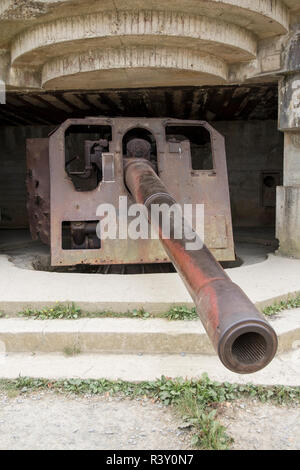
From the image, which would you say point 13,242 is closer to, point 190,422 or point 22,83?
point 22,83

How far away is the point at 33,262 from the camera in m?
5.04

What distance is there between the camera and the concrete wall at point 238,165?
8383mm

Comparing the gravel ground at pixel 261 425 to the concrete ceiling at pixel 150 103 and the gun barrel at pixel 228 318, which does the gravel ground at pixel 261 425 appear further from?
the concrete ceiling at pixel 150 103

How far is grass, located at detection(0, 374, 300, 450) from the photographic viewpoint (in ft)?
6.83

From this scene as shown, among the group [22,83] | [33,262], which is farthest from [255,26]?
[33,262]

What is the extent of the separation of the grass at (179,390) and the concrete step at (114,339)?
33cm

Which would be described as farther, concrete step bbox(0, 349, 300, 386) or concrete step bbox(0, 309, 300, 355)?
concrete step bbox(0, 309, 300, 355)

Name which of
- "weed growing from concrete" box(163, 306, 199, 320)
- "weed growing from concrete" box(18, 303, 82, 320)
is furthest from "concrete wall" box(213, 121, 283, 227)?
"weed growing from concrete" box(18, 303, 82, 320)

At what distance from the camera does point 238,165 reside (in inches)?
336

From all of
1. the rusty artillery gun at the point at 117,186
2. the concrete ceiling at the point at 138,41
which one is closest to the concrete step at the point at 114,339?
the rusty artillery gun at the point at 117,186

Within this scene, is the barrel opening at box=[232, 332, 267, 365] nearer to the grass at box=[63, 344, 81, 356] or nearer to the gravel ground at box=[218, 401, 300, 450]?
the gravel ground at box=[218, 401, 300, 450]

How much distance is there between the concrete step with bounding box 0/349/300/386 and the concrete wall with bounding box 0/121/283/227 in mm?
6129

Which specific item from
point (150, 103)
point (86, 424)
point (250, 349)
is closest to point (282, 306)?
point (86, 424)

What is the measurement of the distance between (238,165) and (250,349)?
7.59 meters
